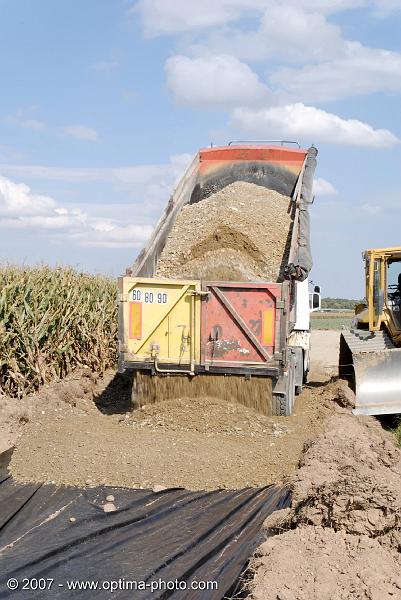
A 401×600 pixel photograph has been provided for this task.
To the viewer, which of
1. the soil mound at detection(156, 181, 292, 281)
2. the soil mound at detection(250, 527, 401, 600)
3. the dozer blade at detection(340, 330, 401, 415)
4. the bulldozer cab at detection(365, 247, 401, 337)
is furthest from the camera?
the bulldozer cab at detection(365, 247, 401, 337)

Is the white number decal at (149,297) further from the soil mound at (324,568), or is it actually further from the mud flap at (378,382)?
the soil mound at (324,568)

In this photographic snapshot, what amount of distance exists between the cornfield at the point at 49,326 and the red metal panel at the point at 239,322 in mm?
3165

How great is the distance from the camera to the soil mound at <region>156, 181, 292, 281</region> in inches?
385

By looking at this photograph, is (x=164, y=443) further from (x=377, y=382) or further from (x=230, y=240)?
(x=230, y=240)

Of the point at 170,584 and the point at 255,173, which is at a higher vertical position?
the point at 255,173

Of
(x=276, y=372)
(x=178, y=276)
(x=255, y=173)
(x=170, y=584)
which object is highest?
(x=255, y=173)

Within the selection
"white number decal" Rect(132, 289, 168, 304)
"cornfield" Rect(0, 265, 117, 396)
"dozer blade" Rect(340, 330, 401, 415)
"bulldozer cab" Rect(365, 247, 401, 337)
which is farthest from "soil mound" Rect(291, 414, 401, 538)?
"cornfield" Rect(0, 265, 117, 396)

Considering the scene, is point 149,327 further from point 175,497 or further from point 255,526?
point 255,526

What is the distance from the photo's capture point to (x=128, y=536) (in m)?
5.15

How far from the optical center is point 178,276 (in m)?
9.85

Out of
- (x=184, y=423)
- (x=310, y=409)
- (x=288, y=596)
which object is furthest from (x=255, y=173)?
(x=288, y=596)

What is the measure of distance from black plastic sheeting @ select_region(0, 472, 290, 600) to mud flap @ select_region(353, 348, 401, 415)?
3.38 meters

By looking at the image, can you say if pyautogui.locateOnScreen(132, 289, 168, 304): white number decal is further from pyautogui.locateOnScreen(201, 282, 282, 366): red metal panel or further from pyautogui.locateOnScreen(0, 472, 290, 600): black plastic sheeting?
pyautogui.locateOnScreen(0, 472, 290, 600): black plastic sheeting

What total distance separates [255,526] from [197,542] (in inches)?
21.0
